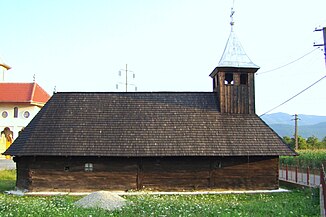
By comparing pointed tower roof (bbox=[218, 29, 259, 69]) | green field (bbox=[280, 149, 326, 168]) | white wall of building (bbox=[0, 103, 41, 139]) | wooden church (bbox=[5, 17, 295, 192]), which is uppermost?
pointed tower roof (bbox=[218, 29, 259, 69])

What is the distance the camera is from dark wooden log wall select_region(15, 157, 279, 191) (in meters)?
17.4

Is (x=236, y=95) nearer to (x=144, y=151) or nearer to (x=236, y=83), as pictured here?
(x=236, y=83)

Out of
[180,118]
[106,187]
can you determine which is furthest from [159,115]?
[106,187]

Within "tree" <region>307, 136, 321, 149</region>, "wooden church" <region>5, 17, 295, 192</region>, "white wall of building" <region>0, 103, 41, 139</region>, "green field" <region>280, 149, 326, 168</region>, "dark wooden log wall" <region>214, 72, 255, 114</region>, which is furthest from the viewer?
"tree" <region>307, 136, 321, 149</region>

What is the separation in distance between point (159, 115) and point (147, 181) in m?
3.44

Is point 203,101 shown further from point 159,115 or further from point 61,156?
point 61,156

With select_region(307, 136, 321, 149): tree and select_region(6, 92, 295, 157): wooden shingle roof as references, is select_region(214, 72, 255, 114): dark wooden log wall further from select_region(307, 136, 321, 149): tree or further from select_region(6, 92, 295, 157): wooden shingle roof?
select_region(307, 136, 321, 149): tree

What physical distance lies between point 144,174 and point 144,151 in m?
1.09

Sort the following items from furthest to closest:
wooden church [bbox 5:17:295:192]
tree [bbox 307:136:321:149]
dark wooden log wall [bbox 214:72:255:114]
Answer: tree [bbox 307:136:321:149], dark wooden log wall [bbox 214:72:255:114], wooden church [bbox 5:17:295:192]

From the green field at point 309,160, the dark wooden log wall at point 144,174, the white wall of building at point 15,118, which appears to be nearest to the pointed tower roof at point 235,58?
the dark wooden log wall at point 144,174

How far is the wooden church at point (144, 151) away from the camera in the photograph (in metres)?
17.4

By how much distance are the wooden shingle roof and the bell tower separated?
47 centimetres

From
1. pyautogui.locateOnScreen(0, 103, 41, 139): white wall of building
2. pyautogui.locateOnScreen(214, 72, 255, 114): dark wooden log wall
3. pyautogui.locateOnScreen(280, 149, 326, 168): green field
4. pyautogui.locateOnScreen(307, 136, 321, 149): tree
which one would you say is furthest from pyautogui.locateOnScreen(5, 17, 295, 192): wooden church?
pyautogui.locateOnScreen(307, 136, 321, 149): tree

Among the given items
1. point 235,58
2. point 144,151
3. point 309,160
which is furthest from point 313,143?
point 144,151
